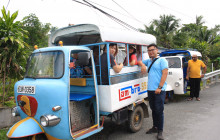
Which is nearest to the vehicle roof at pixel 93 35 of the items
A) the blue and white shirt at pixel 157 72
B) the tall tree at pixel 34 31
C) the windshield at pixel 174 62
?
the blue and white shirt at pixel 157 72

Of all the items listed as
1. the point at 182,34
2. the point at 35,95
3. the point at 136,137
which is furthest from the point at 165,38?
the point at 35,95

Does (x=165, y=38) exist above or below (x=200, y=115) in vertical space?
above

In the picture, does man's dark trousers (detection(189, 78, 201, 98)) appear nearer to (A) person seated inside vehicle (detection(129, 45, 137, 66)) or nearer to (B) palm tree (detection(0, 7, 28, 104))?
(A) person seated inside vehicle (detection(129, 45, 137, 66))

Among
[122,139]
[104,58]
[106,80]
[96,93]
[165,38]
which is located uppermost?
[165,38]

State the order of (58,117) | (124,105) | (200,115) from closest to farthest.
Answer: (58,117), (124,105), (200,115)

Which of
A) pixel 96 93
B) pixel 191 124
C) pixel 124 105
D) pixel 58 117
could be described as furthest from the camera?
pixel 191 124

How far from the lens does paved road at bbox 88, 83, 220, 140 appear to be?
4.28m

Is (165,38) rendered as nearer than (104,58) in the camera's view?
No

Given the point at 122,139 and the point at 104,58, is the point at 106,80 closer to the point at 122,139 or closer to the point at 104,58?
the point at 104,58

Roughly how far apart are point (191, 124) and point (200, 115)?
989 millimetres

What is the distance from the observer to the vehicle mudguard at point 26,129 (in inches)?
110

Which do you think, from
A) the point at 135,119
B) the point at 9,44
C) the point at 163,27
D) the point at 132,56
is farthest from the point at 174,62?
the point at 163,27

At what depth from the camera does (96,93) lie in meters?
3.59

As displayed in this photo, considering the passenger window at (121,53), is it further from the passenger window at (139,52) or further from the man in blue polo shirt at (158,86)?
the man in blue polo shirt at (158,86)
